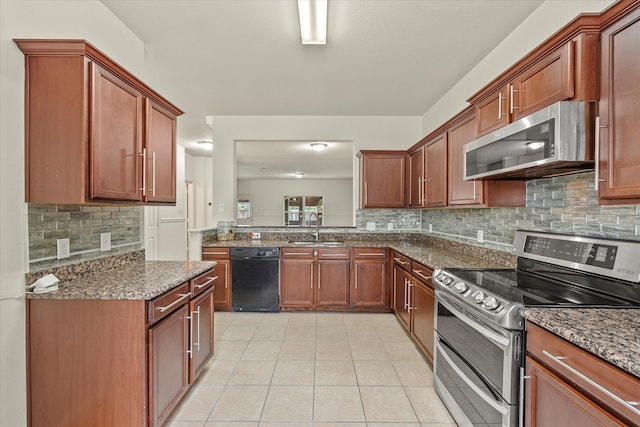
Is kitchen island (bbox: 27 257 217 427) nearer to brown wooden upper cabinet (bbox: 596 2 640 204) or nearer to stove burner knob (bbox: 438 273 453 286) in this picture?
stove burner knob (bbox: 438 273 453 286)

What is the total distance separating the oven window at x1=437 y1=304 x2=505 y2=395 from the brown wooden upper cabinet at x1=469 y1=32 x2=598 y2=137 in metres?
1.21

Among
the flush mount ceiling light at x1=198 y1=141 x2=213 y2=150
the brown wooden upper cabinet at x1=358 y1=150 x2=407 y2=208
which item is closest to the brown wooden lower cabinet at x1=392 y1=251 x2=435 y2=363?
the brown wooden upper cabinet at x1=358 y1=150 x2=407 y2=208

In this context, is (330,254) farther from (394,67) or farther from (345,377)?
(394,67)

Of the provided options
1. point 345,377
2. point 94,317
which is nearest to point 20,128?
point 94,317

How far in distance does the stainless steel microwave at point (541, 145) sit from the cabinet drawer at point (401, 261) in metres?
1.29

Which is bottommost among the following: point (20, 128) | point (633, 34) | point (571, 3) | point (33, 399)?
point (33, 399)

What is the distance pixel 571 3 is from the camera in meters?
1.84

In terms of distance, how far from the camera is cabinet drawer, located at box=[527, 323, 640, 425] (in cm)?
86

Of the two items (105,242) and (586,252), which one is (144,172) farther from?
(586,252)

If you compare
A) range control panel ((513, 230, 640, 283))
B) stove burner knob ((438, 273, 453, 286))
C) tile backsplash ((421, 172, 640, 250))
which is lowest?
stove burner knob ((438, 273, 453, 286))

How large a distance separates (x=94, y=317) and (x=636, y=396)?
6.91 feet

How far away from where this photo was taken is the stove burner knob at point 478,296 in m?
1.56

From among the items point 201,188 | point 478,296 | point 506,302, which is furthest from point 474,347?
point 201,188

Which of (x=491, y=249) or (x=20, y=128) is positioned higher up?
(x=20, y=128)
